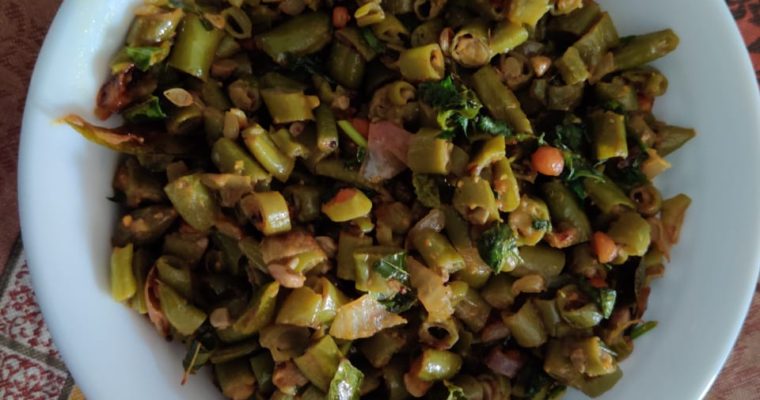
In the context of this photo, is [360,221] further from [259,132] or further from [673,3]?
[673,3]

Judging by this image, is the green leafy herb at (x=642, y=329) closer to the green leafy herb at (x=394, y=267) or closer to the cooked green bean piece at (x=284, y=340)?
the green leafy herb at (x=394, y=267)

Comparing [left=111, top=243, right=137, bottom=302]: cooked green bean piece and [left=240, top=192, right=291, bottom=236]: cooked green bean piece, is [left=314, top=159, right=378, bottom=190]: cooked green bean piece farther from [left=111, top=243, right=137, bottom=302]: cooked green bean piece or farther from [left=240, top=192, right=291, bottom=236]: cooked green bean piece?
[left=111, top=243, right=137, bottom=302]: cooked green bean piece

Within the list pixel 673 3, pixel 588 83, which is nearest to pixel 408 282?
pixel 588 83

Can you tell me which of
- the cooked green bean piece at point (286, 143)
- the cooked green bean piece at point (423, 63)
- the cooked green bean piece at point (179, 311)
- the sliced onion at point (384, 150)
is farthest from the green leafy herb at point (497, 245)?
the cooked green bean piece at point (179, 311)

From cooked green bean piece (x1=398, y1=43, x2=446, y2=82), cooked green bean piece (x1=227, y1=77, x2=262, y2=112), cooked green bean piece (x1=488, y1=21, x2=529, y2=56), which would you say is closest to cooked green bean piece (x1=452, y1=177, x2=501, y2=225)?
cooked green bean piece (x1=398, y1=43, x2=446, y2=82)

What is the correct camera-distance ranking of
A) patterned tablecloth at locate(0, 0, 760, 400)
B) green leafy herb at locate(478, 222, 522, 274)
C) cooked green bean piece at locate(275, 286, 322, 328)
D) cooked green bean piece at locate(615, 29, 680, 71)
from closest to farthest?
1. cooked green bean piece at locate(275, 286, 322, 328)
2. green leafy herb at locate(478, 222, 522, 274)
3. cooked green bean piece at locate(615, 29, 680, 71)
4. patterned tablecloth at locate(0, 0, 760, 400)

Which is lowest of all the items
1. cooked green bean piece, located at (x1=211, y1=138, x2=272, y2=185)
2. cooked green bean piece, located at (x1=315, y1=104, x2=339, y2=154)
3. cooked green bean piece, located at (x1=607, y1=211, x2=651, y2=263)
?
cooked green bean piece, located at (x1=607, y1=211, x2=651, y2=263)
